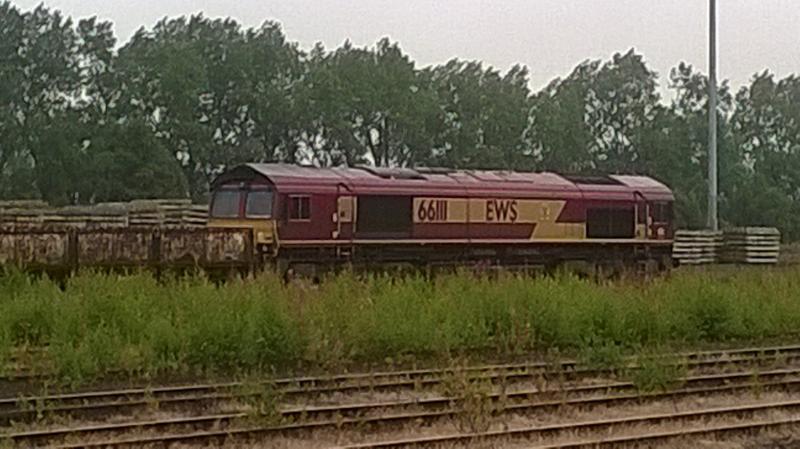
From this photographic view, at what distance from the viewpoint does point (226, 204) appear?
27156mm

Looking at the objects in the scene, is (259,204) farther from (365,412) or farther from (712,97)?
(712,97)

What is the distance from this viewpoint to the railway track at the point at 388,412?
10.4 m

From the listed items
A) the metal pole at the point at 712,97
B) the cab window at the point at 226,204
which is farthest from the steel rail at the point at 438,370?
the metal pole at the point at 712,97

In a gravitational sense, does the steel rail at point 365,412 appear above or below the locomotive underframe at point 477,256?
below

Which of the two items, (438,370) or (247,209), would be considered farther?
(247,209)

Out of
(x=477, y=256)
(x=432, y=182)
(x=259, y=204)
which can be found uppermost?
(x=432, y=182)

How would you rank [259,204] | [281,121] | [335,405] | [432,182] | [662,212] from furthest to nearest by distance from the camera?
[281,121] → [662,212] → [432,182] → [259,204] → [335,405]

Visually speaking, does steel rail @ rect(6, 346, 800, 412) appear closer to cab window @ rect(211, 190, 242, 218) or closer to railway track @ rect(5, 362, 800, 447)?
railway track @ rect(5, 362, 800, 447)

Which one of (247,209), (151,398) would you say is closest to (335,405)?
(151,398)

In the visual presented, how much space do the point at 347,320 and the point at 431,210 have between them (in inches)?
469

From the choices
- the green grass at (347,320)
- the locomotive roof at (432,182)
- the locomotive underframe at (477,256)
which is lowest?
the green grass at (347,320)

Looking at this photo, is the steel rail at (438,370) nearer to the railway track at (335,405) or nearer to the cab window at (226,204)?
the railway track at (335,405)

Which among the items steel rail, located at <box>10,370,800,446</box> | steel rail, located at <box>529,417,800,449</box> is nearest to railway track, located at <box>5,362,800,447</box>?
steel rail, located at <box>10,370,800,446</box>

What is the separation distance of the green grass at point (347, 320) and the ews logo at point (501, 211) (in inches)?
326
